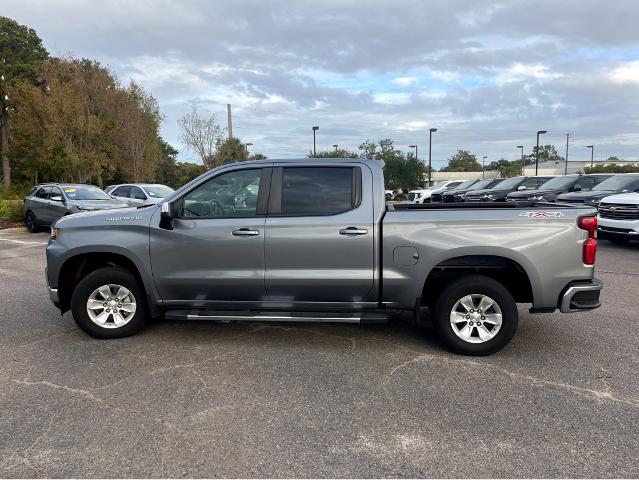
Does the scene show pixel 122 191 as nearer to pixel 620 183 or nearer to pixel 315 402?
pixel 315 402

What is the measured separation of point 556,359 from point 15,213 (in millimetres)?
19492

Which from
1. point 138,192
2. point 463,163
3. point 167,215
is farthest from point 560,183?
point 463,163

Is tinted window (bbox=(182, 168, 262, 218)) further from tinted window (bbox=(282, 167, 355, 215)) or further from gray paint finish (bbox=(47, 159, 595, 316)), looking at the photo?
tinted window (bbox=(282, 167, 355, 215))

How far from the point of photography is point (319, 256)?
4465mm

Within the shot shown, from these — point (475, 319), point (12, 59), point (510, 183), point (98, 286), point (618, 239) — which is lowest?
point (618, 239)

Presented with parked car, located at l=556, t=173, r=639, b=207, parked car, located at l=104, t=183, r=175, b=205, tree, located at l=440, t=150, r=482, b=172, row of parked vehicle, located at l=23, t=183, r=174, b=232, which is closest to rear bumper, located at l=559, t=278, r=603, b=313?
parked car, located at l=556, t=173, r=639, b=207

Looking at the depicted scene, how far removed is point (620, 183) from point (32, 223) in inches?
725

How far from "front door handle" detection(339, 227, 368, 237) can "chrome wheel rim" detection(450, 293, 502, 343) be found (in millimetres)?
1112

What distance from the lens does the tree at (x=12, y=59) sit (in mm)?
38544

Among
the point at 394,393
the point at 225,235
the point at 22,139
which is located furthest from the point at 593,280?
the point at 22,139

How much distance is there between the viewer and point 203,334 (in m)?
5.12

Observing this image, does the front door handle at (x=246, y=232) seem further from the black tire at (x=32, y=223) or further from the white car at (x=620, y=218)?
the black tire at (x=32, y=223)

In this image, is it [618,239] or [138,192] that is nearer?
[618,239]

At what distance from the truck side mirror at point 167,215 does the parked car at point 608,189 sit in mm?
11786
